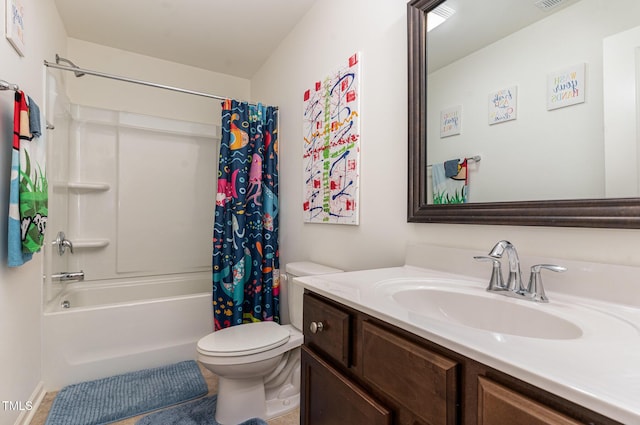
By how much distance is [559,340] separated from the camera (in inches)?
21.7

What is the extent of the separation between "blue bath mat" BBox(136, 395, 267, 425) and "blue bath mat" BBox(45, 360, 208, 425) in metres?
0.07

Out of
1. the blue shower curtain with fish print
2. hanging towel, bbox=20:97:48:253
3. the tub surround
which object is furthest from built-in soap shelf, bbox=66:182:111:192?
the tub surround

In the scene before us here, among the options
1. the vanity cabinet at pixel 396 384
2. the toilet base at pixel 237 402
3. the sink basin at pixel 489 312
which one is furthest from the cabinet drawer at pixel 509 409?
the toilet base at pixel 237 402

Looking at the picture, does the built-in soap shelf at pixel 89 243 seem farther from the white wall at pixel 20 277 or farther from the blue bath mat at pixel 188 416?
the blue bath mat at pixel 188 416

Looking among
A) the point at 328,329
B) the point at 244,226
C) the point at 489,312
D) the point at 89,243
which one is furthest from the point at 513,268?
the point at 89,243

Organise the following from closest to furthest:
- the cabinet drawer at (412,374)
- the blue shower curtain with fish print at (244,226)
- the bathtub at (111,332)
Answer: the cabinet drawer at (412,374) → the bathtub at (111,332) → the blue shower curtain with fish print at (244,226)

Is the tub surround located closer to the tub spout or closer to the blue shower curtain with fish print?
the blue shower curtain with fish print

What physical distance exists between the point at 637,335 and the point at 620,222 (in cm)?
29

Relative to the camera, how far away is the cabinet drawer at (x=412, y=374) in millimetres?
556

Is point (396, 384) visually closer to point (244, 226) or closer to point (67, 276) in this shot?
point (244, 226)

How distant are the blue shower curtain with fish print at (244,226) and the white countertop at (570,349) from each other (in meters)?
1.45

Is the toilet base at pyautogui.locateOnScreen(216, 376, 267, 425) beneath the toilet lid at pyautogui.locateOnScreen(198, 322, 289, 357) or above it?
→ beneath

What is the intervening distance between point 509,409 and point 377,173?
1.09m

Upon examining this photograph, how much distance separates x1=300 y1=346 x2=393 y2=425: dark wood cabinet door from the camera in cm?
73
